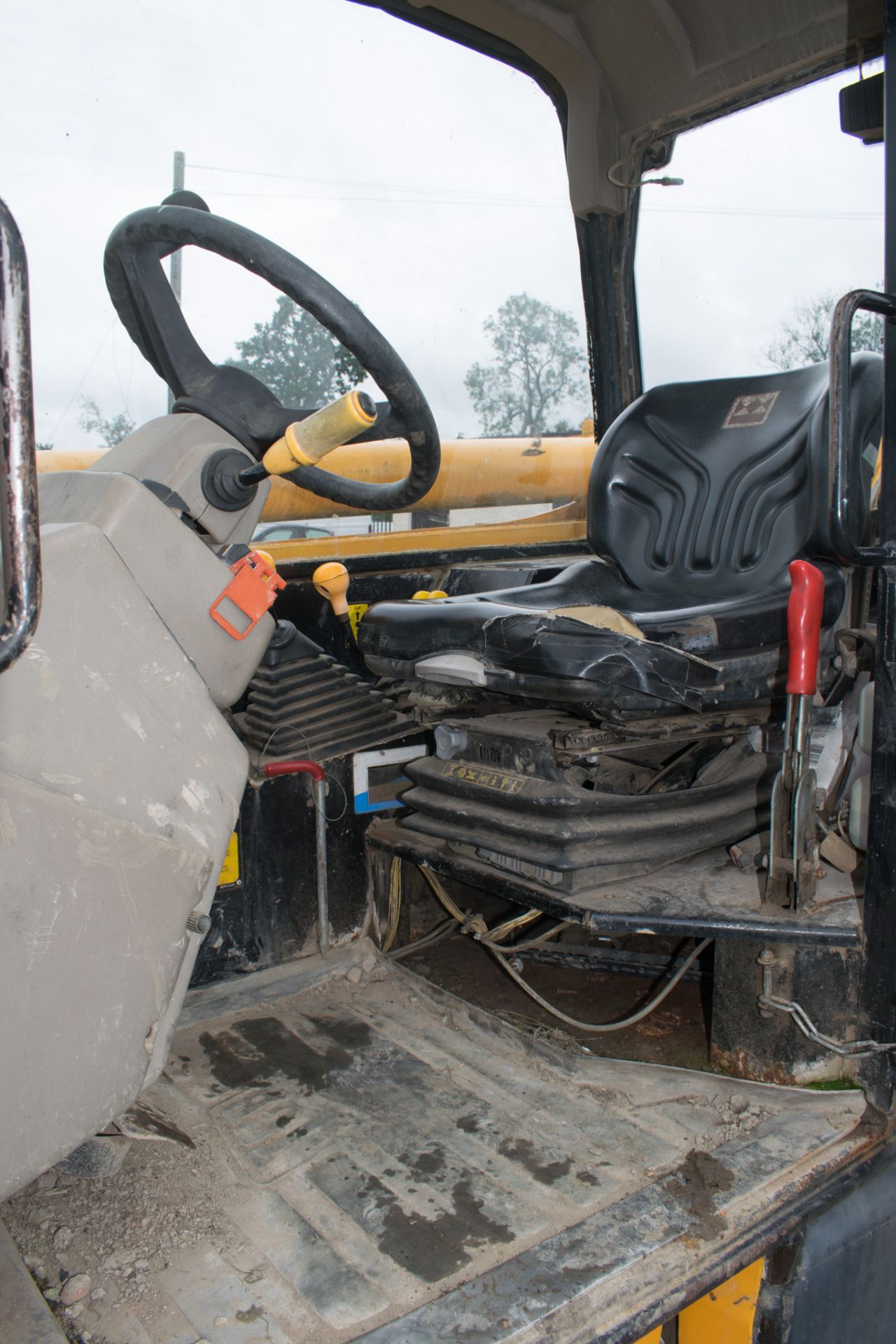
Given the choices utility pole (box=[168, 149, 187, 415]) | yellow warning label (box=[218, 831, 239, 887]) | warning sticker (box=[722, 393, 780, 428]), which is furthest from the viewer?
warning sticker (box=[722, 393, 780, 428])

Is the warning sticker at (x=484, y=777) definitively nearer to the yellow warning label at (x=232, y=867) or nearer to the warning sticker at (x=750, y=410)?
the yellow warning label at (x=232, y=867)

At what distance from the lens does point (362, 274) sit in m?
1.91

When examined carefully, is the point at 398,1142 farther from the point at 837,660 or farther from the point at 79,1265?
the point at 837,660

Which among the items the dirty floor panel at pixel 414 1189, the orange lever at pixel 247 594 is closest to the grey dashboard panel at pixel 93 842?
the orange lever at pixel 247 594

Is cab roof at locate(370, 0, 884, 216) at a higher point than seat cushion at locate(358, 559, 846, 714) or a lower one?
higher

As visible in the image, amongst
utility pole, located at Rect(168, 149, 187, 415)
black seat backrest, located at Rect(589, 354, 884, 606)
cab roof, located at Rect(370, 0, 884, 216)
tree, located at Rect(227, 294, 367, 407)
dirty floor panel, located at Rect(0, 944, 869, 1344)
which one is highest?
cab roof, located at Rect(370, 0, 884, 216)

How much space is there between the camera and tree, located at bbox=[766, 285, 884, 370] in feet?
6.72

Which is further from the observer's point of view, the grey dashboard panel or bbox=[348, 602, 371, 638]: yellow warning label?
bbox=[348, 602, 371, 638]: yellow warning label

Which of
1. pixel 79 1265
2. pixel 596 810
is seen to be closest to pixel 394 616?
pixel 596 810

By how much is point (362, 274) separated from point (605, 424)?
A: 3.15 ft

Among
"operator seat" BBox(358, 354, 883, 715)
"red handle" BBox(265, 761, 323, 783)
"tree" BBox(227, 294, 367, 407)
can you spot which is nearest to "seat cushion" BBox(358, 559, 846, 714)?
"operator seat" BBox(358, 354, 883, 715)

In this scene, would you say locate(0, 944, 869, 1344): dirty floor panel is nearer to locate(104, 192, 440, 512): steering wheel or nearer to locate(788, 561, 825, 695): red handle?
locate(788, 561, 825, 695): red handle

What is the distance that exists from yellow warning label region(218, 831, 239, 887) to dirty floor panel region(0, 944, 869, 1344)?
0.25 metres

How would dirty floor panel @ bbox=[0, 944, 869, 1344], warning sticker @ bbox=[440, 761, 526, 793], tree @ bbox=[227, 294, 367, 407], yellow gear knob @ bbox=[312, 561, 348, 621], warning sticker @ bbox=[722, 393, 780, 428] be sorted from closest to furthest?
dirty floor panel @ bbox=[0, 944, 869, 1344]
tree @ bbox=[227, 294, 367, 407]
warning sticker @ bbox=[440, 761, 526, 793]
yellow gear knob @ bbox=[312, 561, 348, 621]
warning sticker @ bbox=[722, 393, 780, 428]
